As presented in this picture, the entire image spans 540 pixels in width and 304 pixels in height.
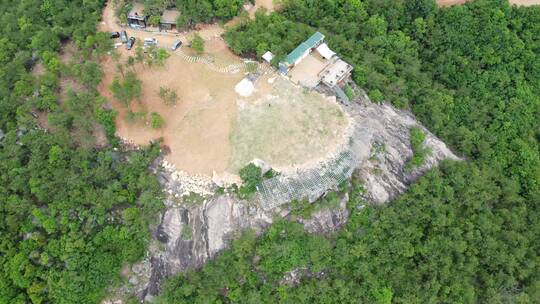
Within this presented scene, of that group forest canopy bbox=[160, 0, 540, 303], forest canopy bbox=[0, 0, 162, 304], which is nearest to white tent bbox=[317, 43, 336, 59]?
forest canopy bbox=[160, 0, 540, 303]

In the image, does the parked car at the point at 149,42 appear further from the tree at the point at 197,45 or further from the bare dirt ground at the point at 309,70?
the bare dirt ground at the point at 309,70

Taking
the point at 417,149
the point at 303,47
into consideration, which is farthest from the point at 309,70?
the point at 417,149

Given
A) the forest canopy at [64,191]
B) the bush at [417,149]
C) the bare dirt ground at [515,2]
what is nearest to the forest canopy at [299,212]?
the forest canopy at [64,191]

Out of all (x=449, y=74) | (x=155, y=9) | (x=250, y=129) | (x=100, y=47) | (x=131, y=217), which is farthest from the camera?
(x=449, y=74)

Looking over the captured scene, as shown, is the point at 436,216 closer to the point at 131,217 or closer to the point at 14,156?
the point at 131,217

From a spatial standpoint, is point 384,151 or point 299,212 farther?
point 384,151

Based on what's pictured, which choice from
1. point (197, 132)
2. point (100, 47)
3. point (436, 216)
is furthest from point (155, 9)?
point (436, 216)

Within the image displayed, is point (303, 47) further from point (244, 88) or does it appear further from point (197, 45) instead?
point (197, 45)

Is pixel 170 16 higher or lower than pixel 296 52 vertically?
lower
